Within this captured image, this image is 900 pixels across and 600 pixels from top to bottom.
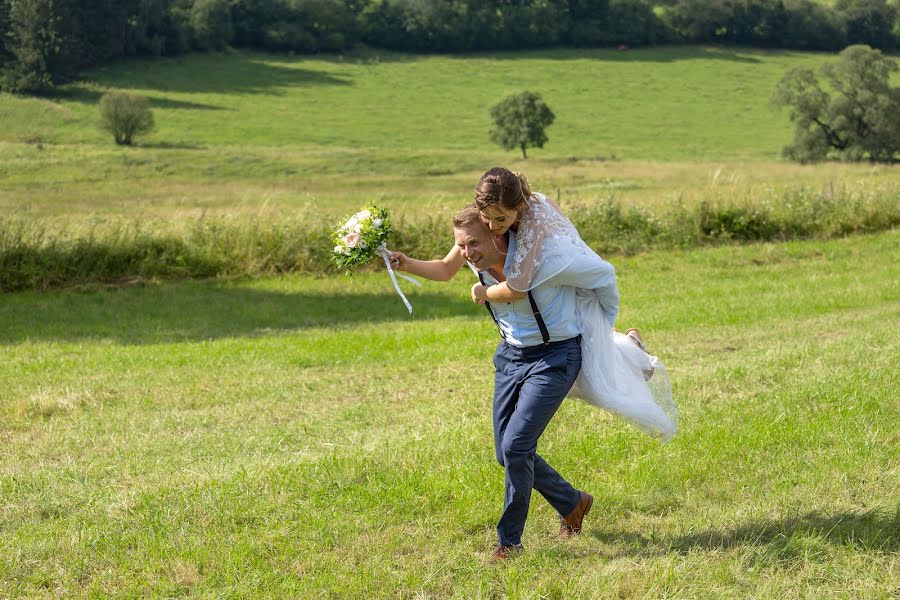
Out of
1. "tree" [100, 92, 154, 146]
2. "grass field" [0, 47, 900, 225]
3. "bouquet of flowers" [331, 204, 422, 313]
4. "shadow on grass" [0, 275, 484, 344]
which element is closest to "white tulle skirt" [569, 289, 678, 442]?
→ "bouquet of flowers" [331, 204, 422, 313]

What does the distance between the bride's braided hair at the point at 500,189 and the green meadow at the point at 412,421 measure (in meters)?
1.94

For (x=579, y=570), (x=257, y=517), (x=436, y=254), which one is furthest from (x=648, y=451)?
(x=436, y=254)

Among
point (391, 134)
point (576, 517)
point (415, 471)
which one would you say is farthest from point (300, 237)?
point (391, 134)

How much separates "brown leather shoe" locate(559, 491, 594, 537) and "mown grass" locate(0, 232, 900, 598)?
7 centimetres

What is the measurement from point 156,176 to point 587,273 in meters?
47.5

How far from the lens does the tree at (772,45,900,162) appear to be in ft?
186

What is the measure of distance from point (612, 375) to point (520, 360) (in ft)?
1.71

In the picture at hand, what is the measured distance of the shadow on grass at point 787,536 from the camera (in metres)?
5.45

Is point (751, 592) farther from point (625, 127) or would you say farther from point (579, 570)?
point (625, 127)

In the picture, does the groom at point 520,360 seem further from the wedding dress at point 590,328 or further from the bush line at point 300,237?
the bush line at point 300,237

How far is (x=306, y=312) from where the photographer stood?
15.1 meters

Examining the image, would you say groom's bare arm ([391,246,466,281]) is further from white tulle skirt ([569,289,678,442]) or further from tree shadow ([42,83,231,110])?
tree shadow ([42,83,231,110])

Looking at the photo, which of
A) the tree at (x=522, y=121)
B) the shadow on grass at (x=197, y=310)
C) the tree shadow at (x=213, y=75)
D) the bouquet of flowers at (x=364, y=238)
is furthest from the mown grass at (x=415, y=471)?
the tree shadow at (x=213, y=75)

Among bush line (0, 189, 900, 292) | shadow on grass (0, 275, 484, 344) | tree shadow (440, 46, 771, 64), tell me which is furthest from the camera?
tree shadow (440, 46, 771, 64)
